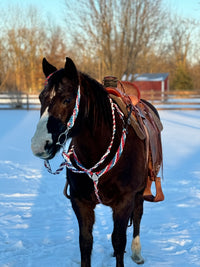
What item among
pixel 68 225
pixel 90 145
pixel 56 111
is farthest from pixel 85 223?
pixel 68 225

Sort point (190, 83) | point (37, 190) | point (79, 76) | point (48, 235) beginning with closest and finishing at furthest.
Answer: point (79, 76) < point (48, 235) < point (37, 190) < point (190, 83)

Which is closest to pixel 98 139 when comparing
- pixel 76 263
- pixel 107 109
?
pixel 107 109

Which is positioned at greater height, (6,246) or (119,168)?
(119,168)

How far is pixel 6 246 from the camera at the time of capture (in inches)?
118

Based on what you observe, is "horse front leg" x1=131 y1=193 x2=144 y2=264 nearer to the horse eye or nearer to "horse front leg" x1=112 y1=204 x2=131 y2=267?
"horse front leg" x1=112 y1=204 x2=131 y2=267

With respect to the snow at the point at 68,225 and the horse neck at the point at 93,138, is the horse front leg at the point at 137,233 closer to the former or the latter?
the snow at the point at 68,225

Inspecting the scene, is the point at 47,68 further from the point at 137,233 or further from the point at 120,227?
the point at 137,233

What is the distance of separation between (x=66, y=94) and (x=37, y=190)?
3.31 m

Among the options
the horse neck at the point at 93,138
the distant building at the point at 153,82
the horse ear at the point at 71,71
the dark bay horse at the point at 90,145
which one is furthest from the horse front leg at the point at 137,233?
the distant building at the point at 153,82

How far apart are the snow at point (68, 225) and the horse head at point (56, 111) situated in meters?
1.47

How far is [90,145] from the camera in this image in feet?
6.89

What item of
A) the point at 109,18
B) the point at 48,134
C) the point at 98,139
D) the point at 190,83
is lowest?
the point at 190,83

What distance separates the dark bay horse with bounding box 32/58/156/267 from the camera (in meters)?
1.78

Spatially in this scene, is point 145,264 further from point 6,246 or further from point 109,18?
point 109,18
